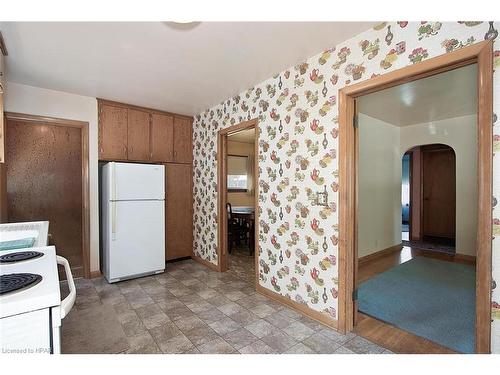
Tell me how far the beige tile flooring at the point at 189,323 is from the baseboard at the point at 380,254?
2.05 m

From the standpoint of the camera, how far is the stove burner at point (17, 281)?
37.3 inches

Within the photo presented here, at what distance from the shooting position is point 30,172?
2.98m

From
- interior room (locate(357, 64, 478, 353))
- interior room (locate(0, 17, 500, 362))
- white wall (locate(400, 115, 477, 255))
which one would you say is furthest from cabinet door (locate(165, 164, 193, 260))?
white wall (locate(400, 115, 477, 255))

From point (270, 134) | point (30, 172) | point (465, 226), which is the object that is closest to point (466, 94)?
point (465, 226)

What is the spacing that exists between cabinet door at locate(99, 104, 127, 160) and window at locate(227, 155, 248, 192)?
281cm

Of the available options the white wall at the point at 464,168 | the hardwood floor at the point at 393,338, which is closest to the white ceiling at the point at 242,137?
the white wall at the point at 464,168

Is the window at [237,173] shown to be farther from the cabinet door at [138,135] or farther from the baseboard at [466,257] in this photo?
the baseboard at [466,257]

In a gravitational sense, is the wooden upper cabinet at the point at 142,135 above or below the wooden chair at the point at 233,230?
above

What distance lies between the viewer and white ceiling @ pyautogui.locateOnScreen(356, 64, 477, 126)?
2.68 meters

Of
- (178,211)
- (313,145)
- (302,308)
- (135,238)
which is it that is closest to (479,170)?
(313,145)

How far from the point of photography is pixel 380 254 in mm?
4332

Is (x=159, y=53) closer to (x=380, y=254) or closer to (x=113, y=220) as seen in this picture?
(x=113, y=220)

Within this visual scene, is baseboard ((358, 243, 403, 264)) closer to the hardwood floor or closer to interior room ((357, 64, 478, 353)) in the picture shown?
interior room ((357, 64, 478, 353))

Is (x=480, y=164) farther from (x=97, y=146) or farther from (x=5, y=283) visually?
(x=97, y=146)
